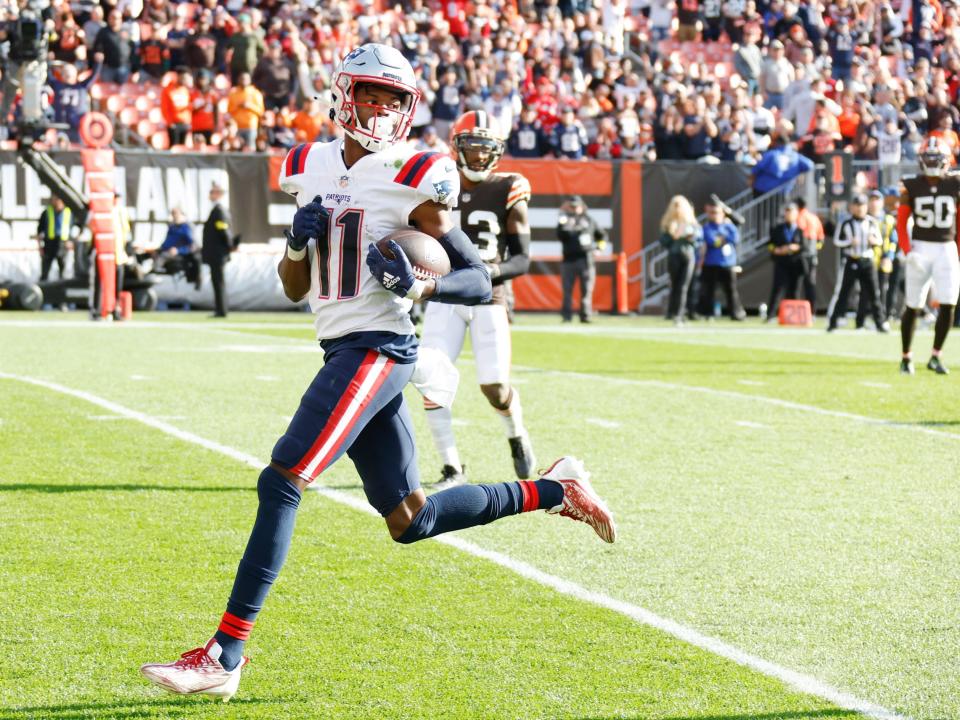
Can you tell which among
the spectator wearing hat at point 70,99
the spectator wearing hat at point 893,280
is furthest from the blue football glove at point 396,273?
the spectator wearing hat at point 70,99

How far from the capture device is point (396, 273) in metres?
3.83

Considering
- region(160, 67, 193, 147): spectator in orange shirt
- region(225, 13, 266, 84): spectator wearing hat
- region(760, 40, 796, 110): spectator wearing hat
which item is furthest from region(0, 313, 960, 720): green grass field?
region(760, 40, 796, 110): spectator wearing hat

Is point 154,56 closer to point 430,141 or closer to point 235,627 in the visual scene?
point 430,141

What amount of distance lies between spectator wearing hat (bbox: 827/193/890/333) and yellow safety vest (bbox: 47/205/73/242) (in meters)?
10.1

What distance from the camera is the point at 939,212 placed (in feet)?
43.2

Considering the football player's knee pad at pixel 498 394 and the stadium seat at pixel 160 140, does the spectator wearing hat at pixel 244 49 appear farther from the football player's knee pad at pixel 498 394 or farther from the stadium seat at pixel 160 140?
the football player's knee pad at pixel 498 394

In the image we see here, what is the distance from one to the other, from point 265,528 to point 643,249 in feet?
64.9

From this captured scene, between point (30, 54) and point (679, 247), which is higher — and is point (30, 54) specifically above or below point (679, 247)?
above

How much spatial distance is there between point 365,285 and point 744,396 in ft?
24.4

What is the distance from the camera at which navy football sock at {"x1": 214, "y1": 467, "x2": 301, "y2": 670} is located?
3785 millimetres

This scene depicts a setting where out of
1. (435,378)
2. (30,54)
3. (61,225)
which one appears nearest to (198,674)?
(435,378)

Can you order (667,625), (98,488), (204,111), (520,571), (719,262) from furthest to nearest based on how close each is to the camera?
(719,262) → (204,111) → (98,488) → (520,571) → (667,625)

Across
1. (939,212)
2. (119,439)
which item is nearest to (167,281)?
(939,212)

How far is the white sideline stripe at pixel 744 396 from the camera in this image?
9516 mm
